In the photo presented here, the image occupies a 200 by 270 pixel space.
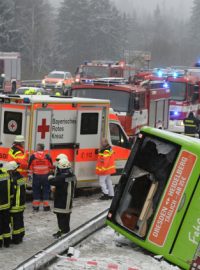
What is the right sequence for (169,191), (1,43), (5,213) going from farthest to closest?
(1,43) → (5,213) → (169,191)

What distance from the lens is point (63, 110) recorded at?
12.3 m

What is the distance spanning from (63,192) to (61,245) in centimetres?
119

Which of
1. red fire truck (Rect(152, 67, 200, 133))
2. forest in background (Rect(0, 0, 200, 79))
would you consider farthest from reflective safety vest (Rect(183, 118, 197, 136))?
forest in background (Rect(0, 0, 200, 79))

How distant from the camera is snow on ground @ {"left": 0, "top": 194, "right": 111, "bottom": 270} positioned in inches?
340

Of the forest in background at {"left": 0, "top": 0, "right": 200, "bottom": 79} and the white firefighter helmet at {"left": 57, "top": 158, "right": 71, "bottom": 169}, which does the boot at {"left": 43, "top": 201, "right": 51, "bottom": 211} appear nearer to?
the white firefighter helmet at {"left": 57, "top": 158, "right": 71, "bottom": 169}

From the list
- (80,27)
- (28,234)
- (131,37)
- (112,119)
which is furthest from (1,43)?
(131,37)

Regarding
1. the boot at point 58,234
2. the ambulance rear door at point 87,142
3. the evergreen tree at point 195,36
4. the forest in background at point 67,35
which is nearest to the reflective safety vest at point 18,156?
the ambulance rear door at point 87,142

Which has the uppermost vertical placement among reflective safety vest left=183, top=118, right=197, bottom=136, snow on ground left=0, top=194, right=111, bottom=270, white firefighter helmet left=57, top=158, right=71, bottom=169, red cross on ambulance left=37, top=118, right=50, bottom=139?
red cross on ambulance left=37, top=118, right=50, bottom=139

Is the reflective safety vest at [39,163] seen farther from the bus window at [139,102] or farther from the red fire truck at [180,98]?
the red fire truck at [180,98]

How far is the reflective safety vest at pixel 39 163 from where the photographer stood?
11.2 metres

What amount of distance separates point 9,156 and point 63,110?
154 centimetres

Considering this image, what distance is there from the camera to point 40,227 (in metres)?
10.2

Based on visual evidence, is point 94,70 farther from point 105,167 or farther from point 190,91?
point 105,167

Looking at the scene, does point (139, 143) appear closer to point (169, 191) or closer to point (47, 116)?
point (169, 191)
